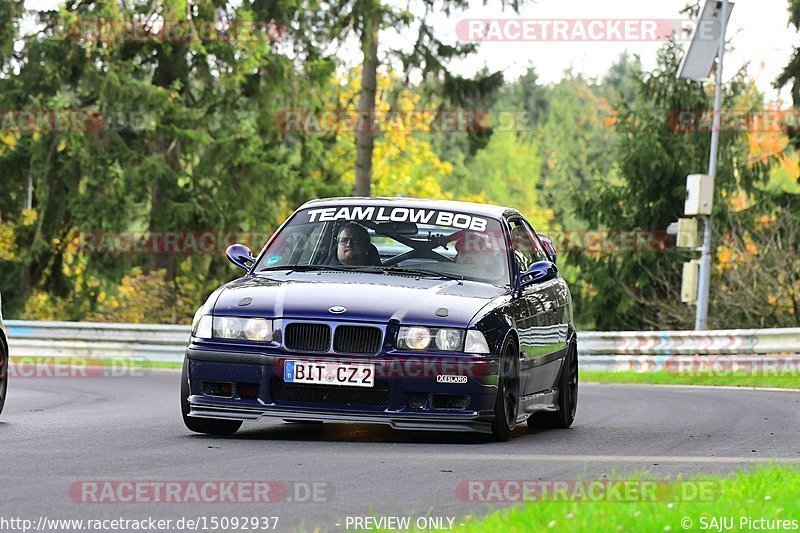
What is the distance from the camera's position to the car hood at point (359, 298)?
9.68m

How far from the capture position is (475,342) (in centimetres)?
972

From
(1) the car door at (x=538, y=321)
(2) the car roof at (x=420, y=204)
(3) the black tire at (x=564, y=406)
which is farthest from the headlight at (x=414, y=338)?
(3) the black tire at (x=564, y=406)

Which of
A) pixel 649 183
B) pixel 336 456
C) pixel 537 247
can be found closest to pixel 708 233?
pixel 649 183

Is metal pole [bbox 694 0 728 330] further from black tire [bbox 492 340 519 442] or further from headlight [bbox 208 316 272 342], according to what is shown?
headlight [bbox 208 316 272 342]

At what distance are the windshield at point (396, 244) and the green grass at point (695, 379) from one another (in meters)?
9.06

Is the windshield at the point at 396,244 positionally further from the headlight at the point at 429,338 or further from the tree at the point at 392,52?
the tree at the point at 392,52

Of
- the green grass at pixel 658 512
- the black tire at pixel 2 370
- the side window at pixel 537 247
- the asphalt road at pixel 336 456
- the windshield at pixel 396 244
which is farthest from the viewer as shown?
the side window at pixel 537 247

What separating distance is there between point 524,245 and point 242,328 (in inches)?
116

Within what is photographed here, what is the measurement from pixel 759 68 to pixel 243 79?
28.9m

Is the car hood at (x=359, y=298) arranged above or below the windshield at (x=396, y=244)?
below

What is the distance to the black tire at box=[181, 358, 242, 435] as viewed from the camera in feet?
32.9

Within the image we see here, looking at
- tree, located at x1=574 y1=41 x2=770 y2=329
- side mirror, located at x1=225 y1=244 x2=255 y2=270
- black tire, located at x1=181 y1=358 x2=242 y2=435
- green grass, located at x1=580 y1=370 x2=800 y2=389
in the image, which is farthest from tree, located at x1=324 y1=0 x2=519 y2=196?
black tire, located at x1=181 y1=358 x2=242 y2=435

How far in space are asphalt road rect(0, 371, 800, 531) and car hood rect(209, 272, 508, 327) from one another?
76 cm

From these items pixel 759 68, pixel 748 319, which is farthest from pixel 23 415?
pixel 759 68
